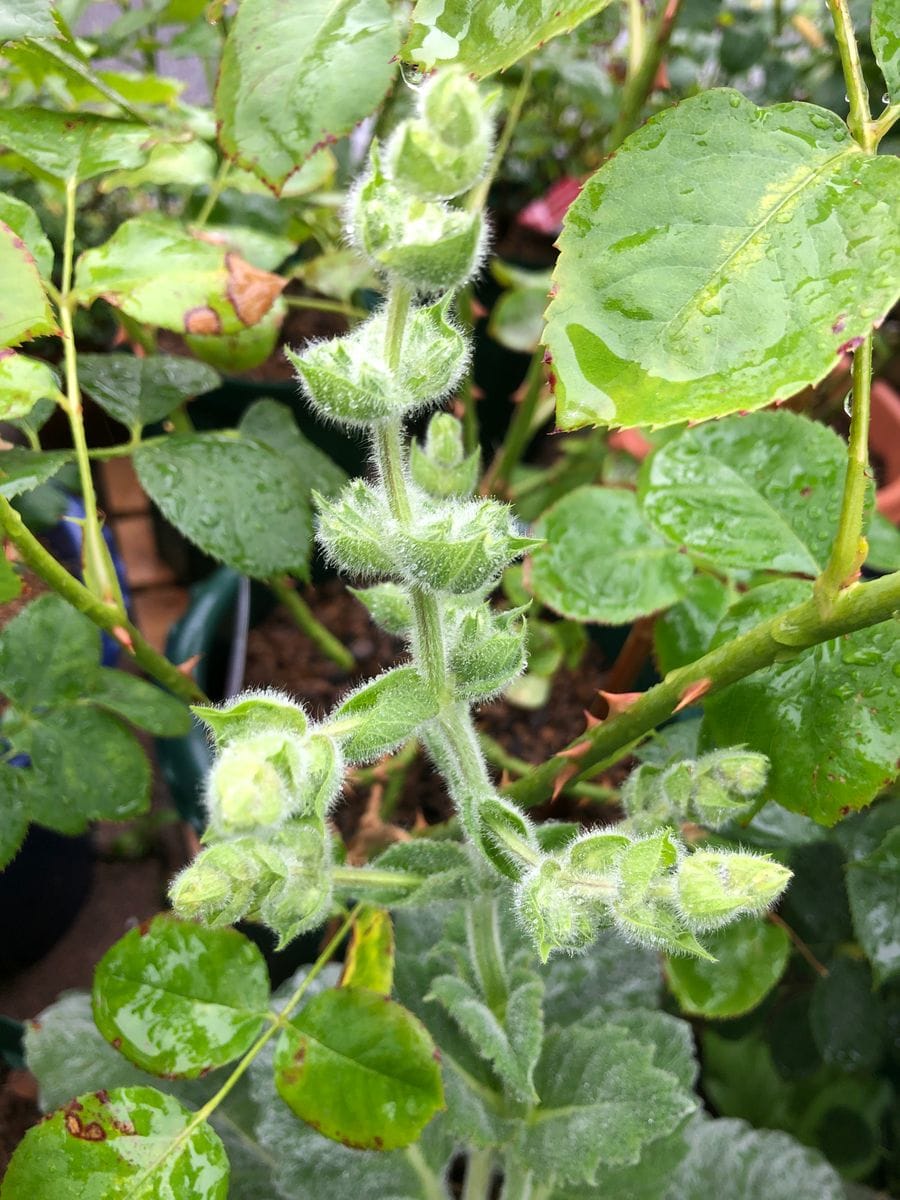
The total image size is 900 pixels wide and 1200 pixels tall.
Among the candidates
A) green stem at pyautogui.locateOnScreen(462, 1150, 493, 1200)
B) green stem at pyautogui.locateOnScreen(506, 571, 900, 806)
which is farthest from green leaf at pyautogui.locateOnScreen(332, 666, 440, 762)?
green stem at pyautogui.locateOnScreen(462, 1150, 493, 1200)

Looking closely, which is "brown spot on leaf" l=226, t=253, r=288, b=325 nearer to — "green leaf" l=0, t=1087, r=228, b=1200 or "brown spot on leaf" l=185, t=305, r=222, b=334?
"brown spot on leaf" l=185, t=305, r=222, b=334

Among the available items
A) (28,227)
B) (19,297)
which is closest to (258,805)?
(19,297)

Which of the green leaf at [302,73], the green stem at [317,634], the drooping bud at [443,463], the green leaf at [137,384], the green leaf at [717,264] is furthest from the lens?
the green stem at [317,634]

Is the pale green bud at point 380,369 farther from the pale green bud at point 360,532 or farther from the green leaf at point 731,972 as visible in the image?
the green leaf at point 731,972

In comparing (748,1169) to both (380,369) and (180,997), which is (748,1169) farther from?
(380,369)

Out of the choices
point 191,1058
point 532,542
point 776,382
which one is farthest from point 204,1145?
point 776,382

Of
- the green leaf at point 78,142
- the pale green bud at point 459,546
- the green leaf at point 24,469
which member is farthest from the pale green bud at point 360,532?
the green leaf at point 78,142
